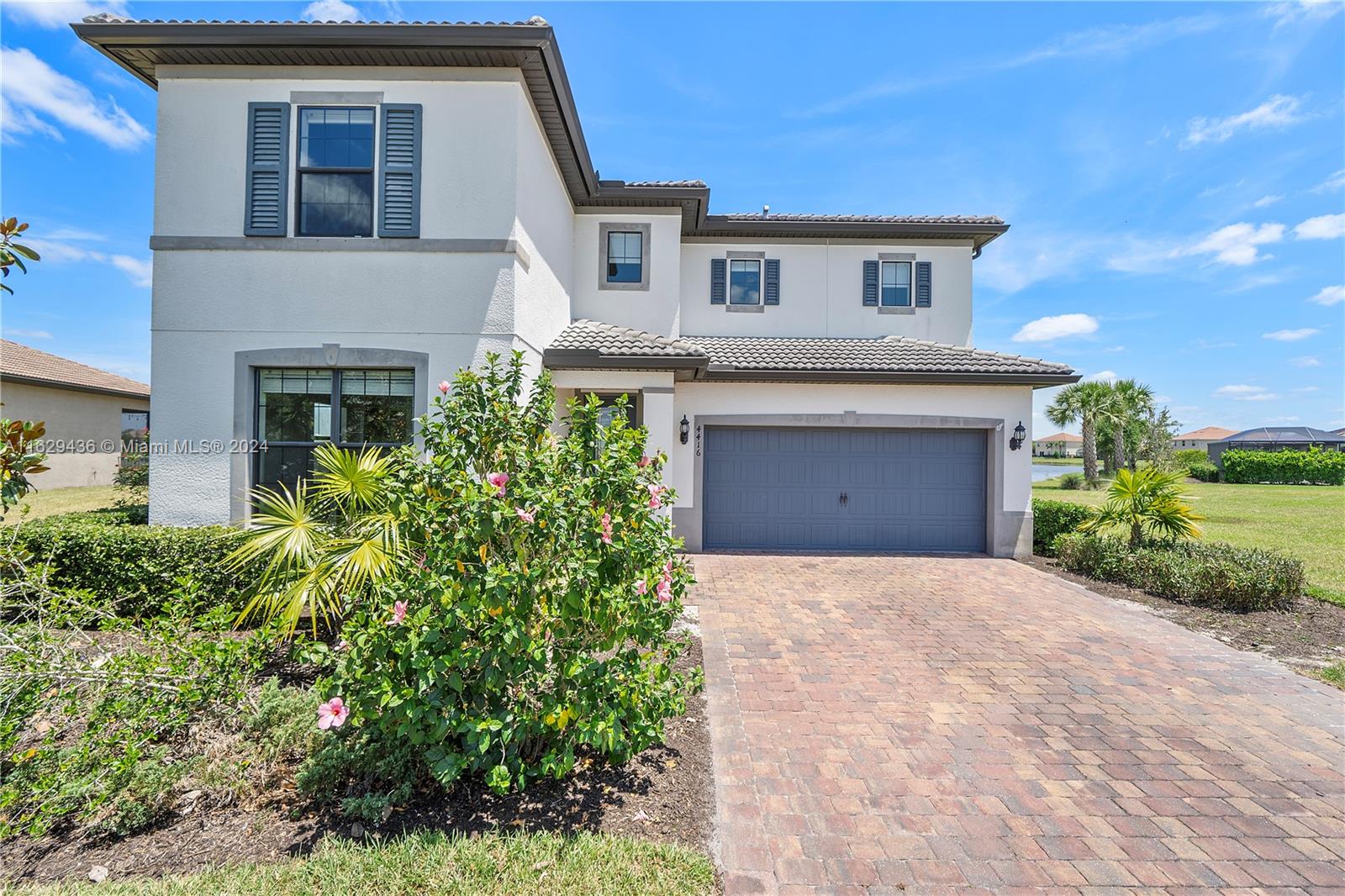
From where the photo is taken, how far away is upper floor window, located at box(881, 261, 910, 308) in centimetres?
1388

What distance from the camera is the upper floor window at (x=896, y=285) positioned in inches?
546

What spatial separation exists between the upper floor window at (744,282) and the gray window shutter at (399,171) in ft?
26.4

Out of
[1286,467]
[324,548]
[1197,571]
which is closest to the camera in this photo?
[324,548]

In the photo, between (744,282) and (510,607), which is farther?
(744,282)

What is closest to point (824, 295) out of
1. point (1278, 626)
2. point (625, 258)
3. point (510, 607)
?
point (625, 258)

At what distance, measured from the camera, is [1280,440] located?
174ft

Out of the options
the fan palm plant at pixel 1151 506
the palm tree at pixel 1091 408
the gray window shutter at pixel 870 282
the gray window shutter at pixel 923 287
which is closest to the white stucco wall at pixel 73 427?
the gray window shutter at pixel 870 282

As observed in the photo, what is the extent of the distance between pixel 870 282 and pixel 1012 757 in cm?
1212

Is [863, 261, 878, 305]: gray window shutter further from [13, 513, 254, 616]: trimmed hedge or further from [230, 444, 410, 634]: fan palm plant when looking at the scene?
[13, 513, 254, 616]: trimmed hedge

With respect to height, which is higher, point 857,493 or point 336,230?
point 336,230

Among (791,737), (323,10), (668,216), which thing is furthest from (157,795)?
(668,216)

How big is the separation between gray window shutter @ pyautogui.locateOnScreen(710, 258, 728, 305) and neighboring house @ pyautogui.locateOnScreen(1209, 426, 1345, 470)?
201 ft

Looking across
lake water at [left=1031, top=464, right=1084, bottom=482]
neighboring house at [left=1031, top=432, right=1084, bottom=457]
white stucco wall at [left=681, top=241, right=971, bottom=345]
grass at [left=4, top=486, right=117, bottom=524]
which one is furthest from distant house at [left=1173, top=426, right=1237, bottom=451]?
grass at [left=4, top=486, right=117, bottom=524]

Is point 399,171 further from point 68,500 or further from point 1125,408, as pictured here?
point 1125,408
